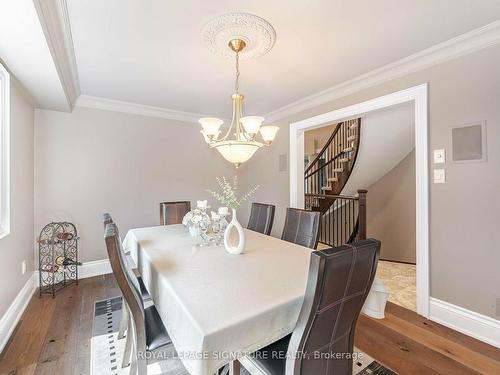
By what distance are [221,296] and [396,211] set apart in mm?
5221

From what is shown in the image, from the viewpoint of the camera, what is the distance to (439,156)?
2.19 meters

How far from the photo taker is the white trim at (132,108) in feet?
10.8

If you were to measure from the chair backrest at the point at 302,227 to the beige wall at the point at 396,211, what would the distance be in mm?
3668

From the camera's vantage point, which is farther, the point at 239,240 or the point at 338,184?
the point at 338,184

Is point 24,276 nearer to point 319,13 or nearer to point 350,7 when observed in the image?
point 319,13

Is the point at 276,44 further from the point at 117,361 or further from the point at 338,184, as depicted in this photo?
the point at 338,184

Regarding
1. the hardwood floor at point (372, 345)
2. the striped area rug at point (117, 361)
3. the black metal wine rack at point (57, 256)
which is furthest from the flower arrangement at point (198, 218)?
the black metal wine rack at point (57, 256)

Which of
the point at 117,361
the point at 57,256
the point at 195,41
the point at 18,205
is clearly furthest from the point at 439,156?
the point at 57,256

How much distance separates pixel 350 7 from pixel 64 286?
13.5 feet

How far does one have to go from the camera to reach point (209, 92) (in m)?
3.14

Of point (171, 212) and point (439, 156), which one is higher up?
point (439, 156)

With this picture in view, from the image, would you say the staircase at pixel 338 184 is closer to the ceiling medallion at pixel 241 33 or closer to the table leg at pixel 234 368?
the ceiling medallion at pixel 241 33

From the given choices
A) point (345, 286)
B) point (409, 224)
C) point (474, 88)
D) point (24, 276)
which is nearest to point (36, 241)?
point (24, 276)

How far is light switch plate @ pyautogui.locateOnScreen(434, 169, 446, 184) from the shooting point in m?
2.17
